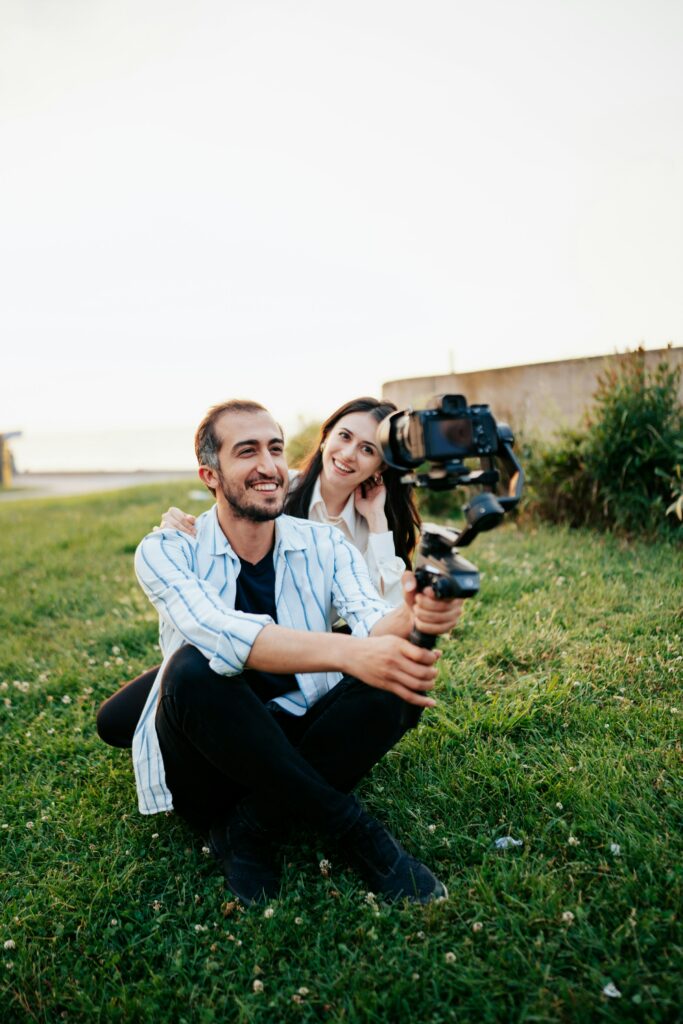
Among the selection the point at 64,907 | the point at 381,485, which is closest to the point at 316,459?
the point at 381,485

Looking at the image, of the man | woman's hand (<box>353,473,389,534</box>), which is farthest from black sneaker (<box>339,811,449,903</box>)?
woman's hand (<box>353,473,389,534</box>)

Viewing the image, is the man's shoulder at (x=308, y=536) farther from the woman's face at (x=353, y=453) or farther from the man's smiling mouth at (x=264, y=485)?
the woman's face at (x=353, y=453)

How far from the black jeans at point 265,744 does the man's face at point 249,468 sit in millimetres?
592

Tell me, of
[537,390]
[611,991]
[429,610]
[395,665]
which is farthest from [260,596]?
Answer: [537,390]

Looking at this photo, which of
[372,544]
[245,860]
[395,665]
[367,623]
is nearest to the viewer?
[395,665]

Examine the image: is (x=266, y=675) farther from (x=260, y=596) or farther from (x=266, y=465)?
(x=266, y=465)

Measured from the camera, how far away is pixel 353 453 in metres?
3.37

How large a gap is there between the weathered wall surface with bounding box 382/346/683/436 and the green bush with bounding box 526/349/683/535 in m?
0.64

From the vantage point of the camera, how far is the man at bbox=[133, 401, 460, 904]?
81.3 inches

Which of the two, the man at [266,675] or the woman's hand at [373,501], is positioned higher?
the woman's hand at [373,501]

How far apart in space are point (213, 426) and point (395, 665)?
1205 millimetres

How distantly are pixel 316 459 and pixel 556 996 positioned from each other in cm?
253

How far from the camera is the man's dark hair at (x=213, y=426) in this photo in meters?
2.61

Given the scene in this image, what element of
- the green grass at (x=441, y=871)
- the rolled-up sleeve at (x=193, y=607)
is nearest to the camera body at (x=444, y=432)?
the rolled-up sleeve at (x=193, y=607)
